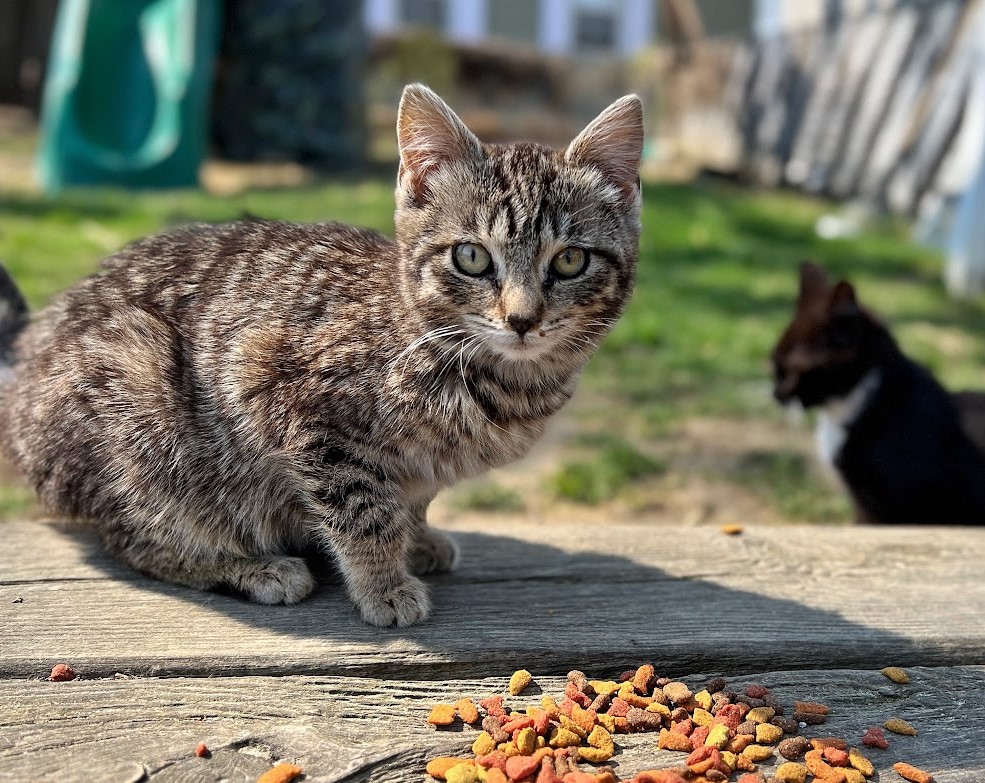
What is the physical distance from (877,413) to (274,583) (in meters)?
2.65

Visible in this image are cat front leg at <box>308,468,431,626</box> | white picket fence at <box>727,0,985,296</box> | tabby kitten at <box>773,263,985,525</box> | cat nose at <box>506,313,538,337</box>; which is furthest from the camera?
white picket fence at <box>727,0,985,296</box>

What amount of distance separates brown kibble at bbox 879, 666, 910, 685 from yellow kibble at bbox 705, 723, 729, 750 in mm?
502

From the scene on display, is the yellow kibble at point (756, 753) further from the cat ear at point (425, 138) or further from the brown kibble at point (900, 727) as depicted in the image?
the cat ear at point (425, 138)

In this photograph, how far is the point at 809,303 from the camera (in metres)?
4.19

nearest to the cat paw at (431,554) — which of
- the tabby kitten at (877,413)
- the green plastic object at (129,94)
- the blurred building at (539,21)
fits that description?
the tabby kitten at (877,413)

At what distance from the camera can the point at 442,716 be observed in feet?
6.46

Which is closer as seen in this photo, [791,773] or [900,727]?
[791,773]

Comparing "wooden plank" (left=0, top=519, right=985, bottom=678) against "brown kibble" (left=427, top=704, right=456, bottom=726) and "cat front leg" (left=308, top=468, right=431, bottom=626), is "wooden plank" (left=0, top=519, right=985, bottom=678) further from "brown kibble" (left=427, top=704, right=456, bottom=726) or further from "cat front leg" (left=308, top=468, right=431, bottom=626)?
"brown kibble" (left=427, top=704, right=456, bottom=726)

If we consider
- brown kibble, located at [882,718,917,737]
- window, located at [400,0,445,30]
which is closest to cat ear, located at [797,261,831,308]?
brown kibble, located at [882,718,917,737]

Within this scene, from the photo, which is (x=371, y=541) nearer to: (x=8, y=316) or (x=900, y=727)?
(x=900, y=727)

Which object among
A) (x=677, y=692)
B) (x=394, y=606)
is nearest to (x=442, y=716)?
(x=394, y=606)

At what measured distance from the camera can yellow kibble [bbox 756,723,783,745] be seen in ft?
6.44

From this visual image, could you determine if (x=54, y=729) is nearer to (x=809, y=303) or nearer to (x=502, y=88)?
(x=809, y=303)

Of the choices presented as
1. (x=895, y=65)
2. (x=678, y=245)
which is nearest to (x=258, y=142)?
(x=678, y=245)
